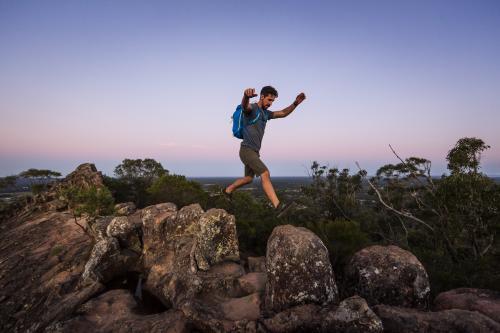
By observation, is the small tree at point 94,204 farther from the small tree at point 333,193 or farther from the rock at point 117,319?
the small tree at point 333,193

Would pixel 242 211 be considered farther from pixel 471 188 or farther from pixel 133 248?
pixel 471 188

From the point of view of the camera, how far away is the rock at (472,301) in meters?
5.78

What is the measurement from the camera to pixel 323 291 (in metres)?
6.07

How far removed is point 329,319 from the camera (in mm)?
5250

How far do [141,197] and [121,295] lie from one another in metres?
20.9

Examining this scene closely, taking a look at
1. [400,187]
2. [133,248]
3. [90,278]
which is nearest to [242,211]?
[133,248]

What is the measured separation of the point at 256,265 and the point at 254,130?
5841mm

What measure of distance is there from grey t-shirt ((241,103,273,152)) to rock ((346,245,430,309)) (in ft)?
12.3

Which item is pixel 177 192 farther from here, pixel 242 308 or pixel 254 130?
pixel 254 130

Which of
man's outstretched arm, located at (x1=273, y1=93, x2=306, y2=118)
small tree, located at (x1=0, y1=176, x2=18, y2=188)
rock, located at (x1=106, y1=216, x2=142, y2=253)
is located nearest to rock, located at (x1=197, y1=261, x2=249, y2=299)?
man's outstretched arm, located at (x1=273, y1=93, x2=306, y2=118)

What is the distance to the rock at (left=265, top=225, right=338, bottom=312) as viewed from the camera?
6.04 metres

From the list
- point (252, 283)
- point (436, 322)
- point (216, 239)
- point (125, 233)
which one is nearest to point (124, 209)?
point (125, 233)

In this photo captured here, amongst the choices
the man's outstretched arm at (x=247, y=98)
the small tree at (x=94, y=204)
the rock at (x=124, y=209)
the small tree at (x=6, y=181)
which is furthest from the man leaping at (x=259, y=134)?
the small tree at (x=6, y=181)

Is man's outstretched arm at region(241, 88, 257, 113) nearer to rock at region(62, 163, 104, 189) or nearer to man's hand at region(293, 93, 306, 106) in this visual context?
man's hand at region(293, 93, 306, 106)
